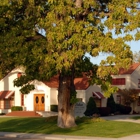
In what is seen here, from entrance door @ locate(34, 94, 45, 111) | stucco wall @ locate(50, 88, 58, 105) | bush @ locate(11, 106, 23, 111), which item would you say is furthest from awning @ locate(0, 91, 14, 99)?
stucco wall @ locate(50, 88, 58, 105)

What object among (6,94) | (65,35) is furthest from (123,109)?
(65,35)

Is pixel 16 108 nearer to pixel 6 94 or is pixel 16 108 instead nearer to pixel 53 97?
pixel 6 94

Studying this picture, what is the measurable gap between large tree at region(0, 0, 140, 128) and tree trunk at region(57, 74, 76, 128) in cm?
77

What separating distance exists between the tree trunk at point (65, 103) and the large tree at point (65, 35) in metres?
0.77

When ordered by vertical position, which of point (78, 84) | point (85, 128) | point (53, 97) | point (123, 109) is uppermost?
point (78, 84)

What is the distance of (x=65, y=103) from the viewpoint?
94.0 feet

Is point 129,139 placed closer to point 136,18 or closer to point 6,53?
point 136,18

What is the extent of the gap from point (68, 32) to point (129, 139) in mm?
6722

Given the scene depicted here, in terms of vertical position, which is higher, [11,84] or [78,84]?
[11,84]

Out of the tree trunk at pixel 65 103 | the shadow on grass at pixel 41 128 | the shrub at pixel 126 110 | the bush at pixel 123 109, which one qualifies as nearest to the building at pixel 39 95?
the bush at pixel 123 109

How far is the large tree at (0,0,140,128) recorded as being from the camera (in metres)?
23.8

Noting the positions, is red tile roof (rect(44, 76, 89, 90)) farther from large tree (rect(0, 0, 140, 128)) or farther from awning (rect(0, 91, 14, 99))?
large tree (rect(0, 0, 140, 128))

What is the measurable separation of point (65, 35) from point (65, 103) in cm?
632

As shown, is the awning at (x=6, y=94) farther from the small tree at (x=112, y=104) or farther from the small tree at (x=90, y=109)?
the small tree at (x=112, y=104)
